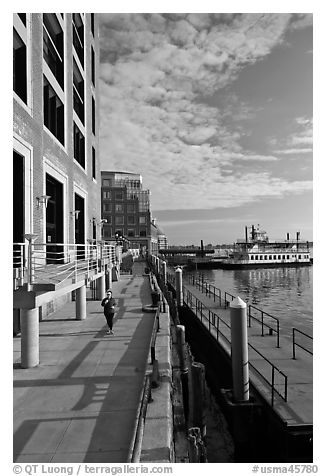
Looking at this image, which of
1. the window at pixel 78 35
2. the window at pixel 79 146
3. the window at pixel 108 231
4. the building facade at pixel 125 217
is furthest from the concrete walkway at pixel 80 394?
the window at pixel 108 231

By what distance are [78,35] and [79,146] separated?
7746mm

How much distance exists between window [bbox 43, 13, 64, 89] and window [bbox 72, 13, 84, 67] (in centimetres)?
470

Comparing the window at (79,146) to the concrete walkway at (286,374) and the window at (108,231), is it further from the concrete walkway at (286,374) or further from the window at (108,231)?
the window at (108,231)

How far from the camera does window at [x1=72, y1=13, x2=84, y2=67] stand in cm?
2000

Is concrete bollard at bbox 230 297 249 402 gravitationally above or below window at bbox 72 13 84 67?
below

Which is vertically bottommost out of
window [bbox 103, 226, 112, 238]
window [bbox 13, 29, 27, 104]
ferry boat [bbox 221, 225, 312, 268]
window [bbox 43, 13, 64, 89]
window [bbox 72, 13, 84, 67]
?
ferry boat [bbox 221, 225, 312, 268]

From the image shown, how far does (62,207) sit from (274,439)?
13.6 m

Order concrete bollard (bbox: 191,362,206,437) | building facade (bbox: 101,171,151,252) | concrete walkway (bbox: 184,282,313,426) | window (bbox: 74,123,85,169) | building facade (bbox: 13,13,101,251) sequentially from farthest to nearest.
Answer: building facade (bbox: 101,171,151,252)
window (bbox: 74,123,85,169)
building facade (bbox: 13,13,101,251)
concrete bollard (bbox: 191,362,206,437)
concrete walkway (bbox: 184,282,313,426)

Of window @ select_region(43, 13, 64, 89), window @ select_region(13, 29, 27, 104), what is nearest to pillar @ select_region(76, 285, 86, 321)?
window @ select_region(13, 29, 27, 104)

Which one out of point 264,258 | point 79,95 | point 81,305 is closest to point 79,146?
point 79,95

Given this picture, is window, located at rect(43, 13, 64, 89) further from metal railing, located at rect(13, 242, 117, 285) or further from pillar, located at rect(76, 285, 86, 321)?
pillar, located at rect(76, 285, 86, 321)

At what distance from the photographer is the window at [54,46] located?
14484 millimetres
